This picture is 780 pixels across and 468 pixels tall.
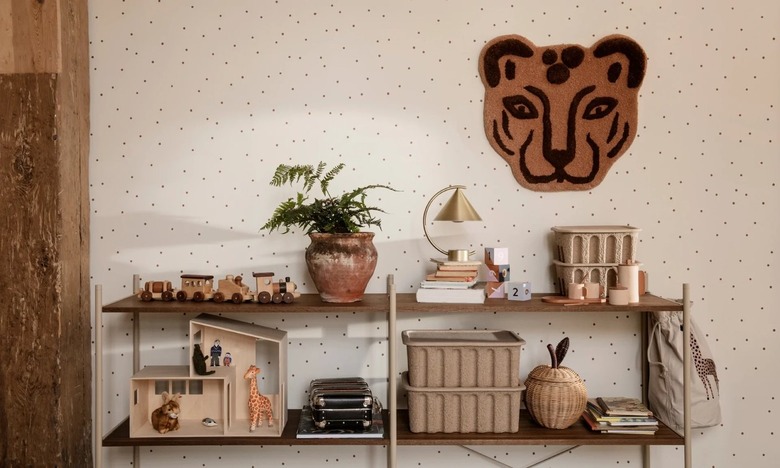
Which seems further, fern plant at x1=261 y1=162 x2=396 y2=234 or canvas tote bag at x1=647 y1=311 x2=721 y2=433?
canvas tote bag at x1=647 y1=311 x2=721 y2=433

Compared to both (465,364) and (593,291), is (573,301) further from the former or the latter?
(465,364)

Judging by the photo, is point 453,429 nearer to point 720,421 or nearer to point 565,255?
point 565,255

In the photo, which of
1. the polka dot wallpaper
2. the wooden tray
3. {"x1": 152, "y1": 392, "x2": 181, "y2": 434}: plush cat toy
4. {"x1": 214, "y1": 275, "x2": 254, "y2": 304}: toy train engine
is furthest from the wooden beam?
the wooden tray

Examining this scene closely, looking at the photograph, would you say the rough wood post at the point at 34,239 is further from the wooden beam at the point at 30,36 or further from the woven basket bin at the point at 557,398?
the woven basket bin at the point at 557,398

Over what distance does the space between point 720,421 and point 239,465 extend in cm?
170

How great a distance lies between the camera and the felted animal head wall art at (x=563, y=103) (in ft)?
7.99

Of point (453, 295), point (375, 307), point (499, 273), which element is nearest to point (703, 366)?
point (499, 273)

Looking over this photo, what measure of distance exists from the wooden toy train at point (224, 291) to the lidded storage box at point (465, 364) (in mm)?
442

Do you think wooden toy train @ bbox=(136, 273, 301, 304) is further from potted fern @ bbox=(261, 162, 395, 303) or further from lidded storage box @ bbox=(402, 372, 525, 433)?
lidded storage box @ bbox=(402, 372, 525, 433)

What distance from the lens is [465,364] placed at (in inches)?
85.0

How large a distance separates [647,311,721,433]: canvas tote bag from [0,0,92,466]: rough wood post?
199cm

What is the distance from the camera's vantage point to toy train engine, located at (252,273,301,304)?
7.04ft

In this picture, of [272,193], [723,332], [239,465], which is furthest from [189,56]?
[723,332]

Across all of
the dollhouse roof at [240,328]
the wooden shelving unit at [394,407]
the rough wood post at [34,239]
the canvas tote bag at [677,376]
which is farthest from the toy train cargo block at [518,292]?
the rough wood post at [34,239]
